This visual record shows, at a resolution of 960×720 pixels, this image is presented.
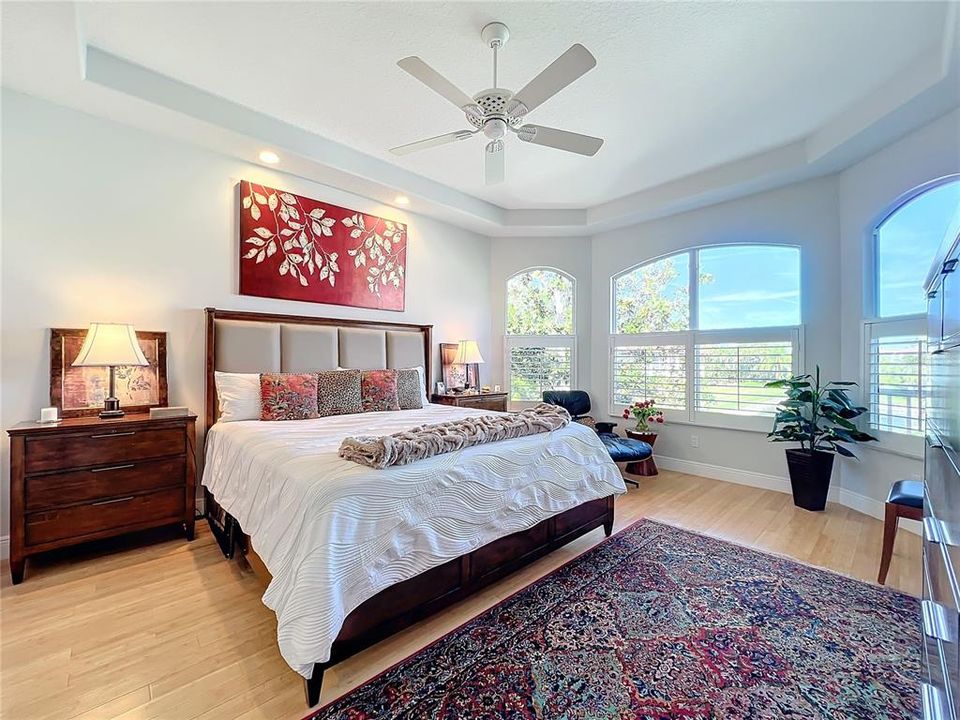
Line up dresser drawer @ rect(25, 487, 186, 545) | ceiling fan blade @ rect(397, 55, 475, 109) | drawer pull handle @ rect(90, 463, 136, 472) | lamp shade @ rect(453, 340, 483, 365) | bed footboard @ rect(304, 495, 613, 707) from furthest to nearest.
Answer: lamp shade @ rect(453, 340, 483, 365), drawer pull handle @ rect(90, 463, 136, 472), dresser drawer @ rect(25, 487, 186, 545), ceiling fan blade @ rect(397, 55, 475, 109), bed footboard @ rect(304, 495, 613, 707)

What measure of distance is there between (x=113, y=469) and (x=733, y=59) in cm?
453

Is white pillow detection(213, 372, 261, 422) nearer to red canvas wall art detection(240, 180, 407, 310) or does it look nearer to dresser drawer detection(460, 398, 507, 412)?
red canvas wall art detection(240, 180, 407, 310)

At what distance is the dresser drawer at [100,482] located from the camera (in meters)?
2.38

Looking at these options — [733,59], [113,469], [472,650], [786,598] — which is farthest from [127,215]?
[786,598]

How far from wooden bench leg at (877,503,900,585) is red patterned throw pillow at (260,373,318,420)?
3709 millimetres

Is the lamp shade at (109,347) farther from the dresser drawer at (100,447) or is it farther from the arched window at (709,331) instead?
the arched window at (709,331)

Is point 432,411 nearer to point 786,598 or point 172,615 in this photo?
point 172,615

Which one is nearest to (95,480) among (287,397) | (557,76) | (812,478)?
(287,397)

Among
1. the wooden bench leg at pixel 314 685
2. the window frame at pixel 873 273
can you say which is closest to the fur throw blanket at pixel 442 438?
the wooden bench leg at pixel 314 685

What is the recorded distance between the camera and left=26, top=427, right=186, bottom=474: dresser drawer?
7.80 feet

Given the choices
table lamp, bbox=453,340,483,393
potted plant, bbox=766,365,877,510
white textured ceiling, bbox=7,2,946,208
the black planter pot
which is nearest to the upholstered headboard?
table lamp, bbox=453,340,483,393

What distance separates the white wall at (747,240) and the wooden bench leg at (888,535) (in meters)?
1.80

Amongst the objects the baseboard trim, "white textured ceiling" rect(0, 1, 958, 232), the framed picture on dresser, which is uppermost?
"white textured ceiling" rect(0, 1, 958, 232)

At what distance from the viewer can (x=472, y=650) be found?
180 centimetres
